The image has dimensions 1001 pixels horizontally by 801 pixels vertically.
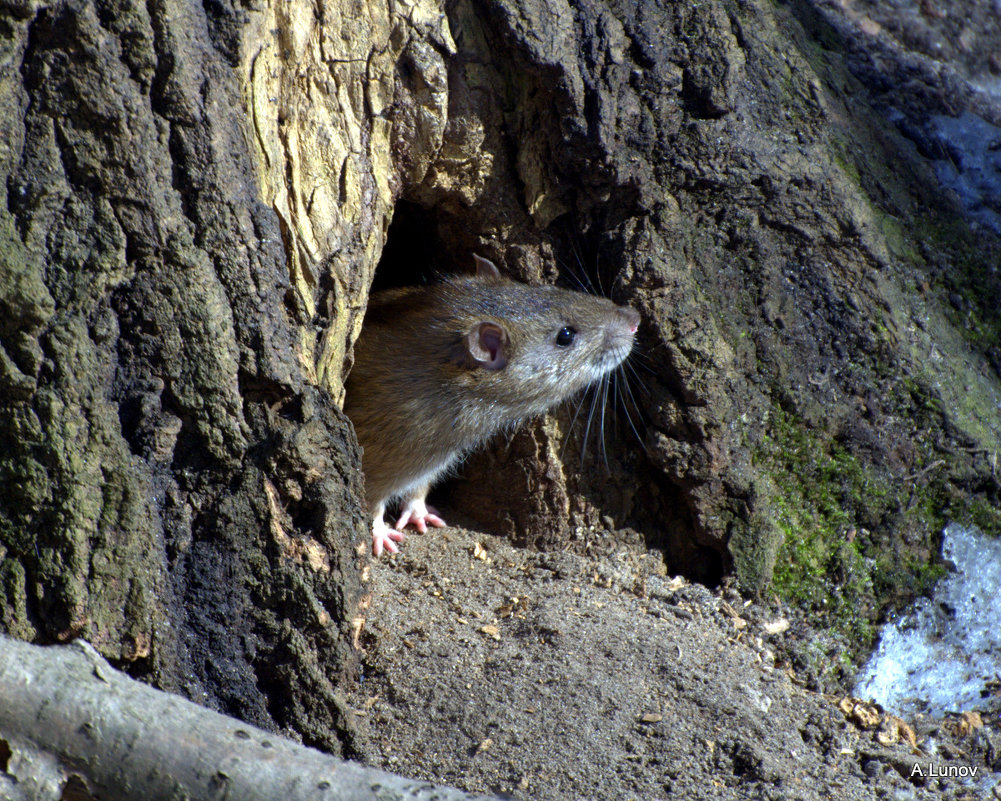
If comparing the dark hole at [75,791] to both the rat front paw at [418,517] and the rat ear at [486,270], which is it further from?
the rat ear at [486,270]

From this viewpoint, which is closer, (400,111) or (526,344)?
→ (400,111)

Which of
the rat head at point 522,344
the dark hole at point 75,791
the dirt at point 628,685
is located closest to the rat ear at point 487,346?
the rat head at point 522,344

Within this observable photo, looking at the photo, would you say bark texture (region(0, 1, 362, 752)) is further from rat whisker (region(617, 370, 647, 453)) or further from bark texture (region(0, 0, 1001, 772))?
rat whisker (region(617, 370, 647, 453))

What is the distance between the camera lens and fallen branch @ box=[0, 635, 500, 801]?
1.98 m

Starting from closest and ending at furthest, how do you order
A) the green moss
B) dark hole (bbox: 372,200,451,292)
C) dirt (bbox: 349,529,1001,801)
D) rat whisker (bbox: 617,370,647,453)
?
dirt (bbox: 349,529,1001,801) → the green moss → rat whisker (bbox: 617,370,647,453) → dark hole (bbox: 372,200,451,292)

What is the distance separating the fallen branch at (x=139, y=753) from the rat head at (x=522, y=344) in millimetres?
2765

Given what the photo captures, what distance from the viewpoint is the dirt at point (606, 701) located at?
3018 mm

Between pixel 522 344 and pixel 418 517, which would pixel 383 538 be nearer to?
pixel 418 517

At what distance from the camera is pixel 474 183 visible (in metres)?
4.15

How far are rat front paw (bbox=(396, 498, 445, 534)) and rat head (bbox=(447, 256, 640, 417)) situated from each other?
828mm

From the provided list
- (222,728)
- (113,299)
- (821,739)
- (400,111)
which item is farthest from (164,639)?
(821,739)

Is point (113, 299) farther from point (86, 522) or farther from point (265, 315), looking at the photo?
point (86, 522)

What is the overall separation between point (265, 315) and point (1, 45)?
1025mm

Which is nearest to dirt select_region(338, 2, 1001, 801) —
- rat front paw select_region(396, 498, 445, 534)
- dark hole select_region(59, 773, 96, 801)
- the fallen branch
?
rat front paw select_region(396, 498, 445, 534)
